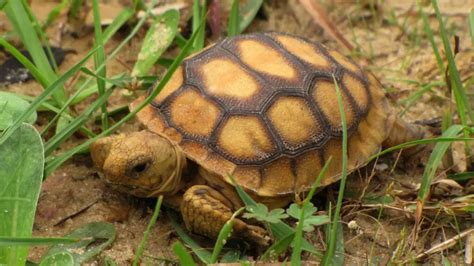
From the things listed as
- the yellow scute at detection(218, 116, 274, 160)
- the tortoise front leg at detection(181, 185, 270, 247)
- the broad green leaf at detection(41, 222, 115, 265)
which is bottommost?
the broad green leaf at detection(41, 222, 115, 265)

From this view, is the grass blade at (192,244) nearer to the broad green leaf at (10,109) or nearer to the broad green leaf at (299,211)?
the broad green leaf at (299,211)

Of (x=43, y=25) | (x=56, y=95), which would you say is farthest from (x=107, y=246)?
(x=43, y=25)

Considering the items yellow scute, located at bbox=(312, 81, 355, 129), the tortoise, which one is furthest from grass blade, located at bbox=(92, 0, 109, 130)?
yellow scute, located at bbox=(312, 81, 355, 129)

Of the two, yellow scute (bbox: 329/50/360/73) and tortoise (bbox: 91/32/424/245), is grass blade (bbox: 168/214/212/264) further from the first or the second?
yellow scute (bbox: 329/50/360/73)

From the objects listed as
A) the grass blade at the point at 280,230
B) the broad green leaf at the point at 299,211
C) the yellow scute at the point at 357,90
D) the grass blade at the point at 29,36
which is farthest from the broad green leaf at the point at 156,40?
the broad green leaf at the point at 299,211

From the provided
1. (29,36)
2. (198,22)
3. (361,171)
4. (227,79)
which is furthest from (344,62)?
(29,36)

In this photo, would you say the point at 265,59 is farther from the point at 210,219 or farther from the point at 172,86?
the point at 210,219
